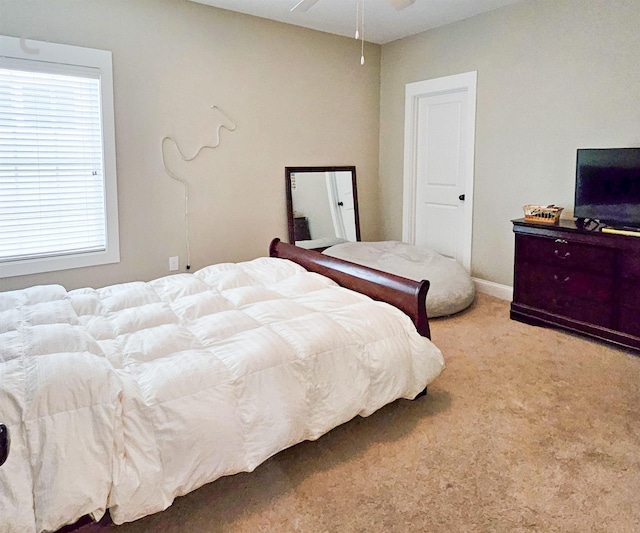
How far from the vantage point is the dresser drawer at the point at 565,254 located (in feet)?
11.0

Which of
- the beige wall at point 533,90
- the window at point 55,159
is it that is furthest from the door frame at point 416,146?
the window at point 55,159

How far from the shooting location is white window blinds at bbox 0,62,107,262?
351cm

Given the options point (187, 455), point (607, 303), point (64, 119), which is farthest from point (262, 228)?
point (187, 455)

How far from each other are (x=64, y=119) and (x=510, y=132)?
3694 millimetres

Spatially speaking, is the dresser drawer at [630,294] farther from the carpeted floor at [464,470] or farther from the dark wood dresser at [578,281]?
the carpeted floor at [464,470]

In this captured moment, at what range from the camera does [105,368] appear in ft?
5.50

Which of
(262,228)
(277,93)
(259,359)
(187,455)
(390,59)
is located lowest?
(187,455)

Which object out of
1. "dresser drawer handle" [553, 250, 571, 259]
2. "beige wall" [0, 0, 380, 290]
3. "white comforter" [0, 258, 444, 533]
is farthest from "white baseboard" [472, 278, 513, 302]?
"white comforter" [0, 258, 444, 533]

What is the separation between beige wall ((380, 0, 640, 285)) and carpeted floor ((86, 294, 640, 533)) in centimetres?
179

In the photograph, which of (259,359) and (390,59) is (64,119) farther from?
(390,59)

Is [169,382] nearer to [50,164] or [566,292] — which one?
[50,164]

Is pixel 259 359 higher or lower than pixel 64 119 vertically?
lower

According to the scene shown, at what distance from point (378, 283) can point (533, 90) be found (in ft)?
8.53

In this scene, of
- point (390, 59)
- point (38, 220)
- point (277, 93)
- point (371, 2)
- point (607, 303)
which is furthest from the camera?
point (390, 59)
